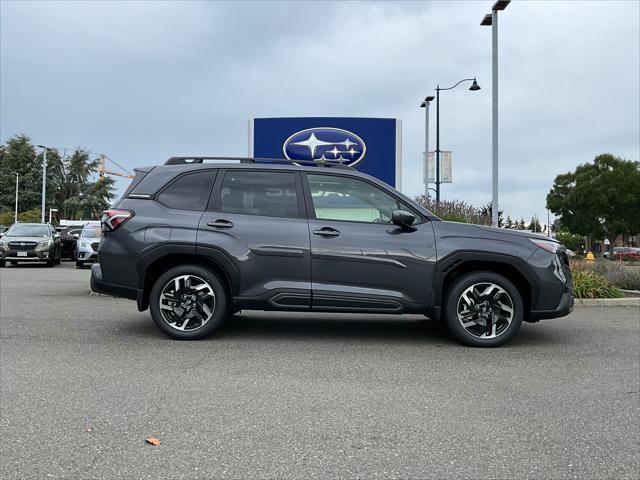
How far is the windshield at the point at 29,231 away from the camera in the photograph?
21598mm

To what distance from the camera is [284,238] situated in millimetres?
6035

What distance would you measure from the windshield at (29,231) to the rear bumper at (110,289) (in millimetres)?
17380

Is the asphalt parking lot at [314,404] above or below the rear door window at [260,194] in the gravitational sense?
below

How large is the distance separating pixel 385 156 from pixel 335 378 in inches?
386

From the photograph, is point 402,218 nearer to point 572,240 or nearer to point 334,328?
point 334,328

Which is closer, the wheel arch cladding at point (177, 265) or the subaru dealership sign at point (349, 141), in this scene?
the wheel arch cladding at point (177, 265)

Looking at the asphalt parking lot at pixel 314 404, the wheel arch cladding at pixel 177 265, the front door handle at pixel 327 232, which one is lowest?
the asphalt parking lot at pixel 314 404

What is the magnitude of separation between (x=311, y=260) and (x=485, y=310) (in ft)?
6.24

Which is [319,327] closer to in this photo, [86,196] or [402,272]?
[402,272]

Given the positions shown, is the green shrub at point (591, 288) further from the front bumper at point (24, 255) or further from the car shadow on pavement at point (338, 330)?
the front bumper at point (24, 255)

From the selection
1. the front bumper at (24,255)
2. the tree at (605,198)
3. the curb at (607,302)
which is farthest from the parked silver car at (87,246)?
the tree at (605,198)

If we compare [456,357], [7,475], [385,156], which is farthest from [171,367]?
[385,156]

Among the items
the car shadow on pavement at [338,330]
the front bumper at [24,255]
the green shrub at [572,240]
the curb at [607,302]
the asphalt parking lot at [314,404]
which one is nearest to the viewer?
the asphalt parking lot at [314,404]

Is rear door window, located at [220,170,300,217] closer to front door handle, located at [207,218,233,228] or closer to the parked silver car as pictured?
front door handle, located at [207,218,233,228]
